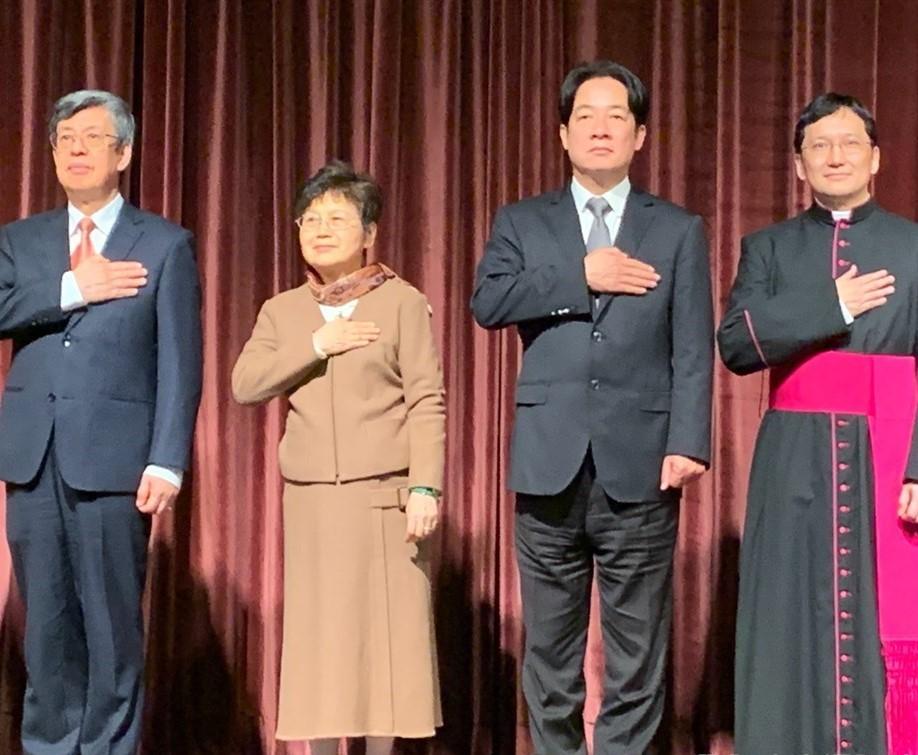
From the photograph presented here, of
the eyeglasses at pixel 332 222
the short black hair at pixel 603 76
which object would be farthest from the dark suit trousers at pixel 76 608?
the short black hair at pixel 603 76

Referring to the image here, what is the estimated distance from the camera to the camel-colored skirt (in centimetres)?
278

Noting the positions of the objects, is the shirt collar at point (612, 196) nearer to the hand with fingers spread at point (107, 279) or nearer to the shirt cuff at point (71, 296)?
the hand with fingers spread at point (107, 279)

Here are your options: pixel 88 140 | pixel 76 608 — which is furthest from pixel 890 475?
pixel 88 140

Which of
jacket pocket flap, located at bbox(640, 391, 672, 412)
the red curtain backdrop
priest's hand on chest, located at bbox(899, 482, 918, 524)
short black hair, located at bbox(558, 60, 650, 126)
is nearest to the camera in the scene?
priest's hand on chest, located at bbox(899, 482, 918, 524)

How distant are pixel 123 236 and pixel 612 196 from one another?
105 centimetres

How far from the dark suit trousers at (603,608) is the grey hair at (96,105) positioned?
1162mm

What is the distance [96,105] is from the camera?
9.34 feet

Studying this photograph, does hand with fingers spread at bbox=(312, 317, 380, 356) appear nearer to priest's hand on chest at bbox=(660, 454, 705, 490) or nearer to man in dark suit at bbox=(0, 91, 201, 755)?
man in dark suit at bbox=(0, 91, 201, 755)

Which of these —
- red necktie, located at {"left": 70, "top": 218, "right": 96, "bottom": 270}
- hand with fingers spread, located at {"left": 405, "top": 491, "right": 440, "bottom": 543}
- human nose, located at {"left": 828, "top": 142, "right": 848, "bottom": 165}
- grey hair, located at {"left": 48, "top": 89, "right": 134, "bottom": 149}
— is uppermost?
grey hair, located at {"left": 48, "top": 89, "right": 134, "bottom": 149}

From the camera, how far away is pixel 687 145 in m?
3.71

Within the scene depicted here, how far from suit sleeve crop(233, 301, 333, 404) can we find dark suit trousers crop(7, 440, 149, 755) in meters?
0.35

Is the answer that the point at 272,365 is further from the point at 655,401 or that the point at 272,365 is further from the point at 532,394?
the point at 655,401

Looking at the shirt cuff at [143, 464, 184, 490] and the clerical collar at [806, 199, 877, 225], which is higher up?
the clerical collar at [806, 199, 877, 225]

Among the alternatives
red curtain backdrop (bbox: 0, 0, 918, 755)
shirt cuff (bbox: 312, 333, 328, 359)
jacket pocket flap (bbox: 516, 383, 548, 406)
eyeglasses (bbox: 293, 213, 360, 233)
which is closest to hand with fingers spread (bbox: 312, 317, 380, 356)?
shirt cuff (bbox: 312, 333, 328, 359)
